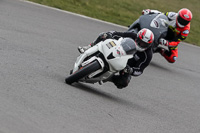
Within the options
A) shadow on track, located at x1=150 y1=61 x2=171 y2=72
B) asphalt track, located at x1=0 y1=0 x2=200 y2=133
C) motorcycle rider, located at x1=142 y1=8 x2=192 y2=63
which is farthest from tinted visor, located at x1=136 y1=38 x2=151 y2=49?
shadow on track, located at x1=150 y1=61 x2=171 y2=72

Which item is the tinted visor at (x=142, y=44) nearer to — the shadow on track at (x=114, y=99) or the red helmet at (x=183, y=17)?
the shadow on track at (x=114, y=99)

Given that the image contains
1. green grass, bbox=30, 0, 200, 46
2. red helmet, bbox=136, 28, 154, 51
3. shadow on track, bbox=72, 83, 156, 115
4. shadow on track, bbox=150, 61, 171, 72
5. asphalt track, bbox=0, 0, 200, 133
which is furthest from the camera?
green grass, bbox=30, 0, 200, 46

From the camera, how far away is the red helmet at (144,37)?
8.38 metres

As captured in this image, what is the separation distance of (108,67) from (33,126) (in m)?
2.77

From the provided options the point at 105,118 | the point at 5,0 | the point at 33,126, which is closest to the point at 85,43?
the point at 5,0

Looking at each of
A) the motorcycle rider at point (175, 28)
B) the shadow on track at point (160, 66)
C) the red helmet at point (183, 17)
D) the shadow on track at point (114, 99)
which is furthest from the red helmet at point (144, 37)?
the shadow on track at point (160, 66)

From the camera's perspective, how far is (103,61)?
26.0ft

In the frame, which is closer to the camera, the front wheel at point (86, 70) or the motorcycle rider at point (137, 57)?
the front wheel at point (86, 70)

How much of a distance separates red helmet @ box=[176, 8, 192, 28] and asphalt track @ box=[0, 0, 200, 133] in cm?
134

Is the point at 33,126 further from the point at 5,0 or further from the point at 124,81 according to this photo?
the point at 5,0

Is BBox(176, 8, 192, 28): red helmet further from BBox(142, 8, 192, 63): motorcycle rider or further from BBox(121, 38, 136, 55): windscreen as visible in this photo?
BBox(121, 38, 136, 55): windscreen

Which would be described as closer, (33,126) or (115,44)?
(33,126)

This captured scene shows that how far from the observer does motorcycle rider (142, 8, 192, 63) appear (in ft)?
40.1

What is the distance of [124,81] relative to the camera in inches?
332
